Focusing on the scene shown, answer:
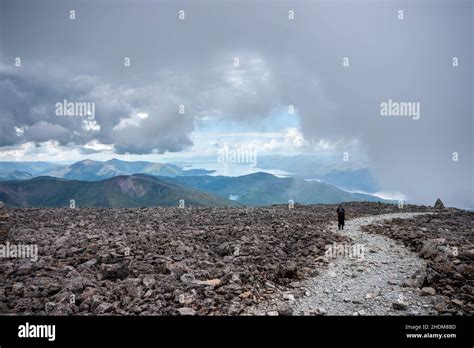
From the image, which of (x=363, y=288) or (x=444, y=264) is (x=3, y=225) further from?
(x=444, y=264)

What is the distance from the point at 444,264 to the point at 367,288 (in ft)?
15.1

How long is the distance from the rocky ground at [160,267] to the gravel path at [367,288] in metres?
0.72

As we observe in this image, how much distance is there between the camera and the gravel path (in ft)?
38.4

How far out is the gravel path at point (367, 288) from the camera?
11.7 m

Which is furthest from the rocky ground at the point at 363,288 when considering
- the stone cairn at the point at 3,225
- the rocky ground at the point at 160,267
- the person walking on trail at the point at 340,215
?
the stone cairn at the point at 3,225

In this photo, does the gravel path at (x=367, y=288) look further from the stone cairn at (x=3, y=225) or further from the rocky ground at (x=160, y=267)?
the stone cairn at (x=3, y=225)

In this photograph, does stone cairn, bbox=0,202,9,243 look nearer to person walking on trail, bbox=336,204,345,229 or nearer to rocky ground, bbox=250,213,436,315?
rocky ground, bbox=250,213,436,315

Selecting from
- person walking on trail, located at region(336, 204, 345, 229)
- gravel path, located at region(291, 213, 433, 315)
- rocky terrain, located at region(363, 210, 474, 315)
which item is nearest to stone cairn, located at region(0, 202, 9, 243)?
gravel path, located at region(291, 213, 433, 315)

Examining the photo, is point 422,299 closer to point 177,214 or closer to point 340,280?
point 340,280

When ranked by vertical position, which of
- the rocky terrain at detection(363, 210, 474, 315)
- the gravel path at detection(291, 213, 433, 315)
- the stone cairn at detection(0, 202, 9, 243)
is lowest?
the gravel path at detection(291, 213, 433, 315)

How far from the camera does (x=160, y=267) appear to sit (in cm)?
1479

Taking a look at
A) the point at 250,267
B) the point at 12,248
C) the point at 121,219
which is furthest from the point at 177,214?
the point at 250,267

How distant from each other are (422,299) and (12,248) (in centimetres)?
2211

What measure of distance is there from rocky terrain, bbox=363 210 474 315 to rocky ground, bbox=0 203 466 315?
4.68m
